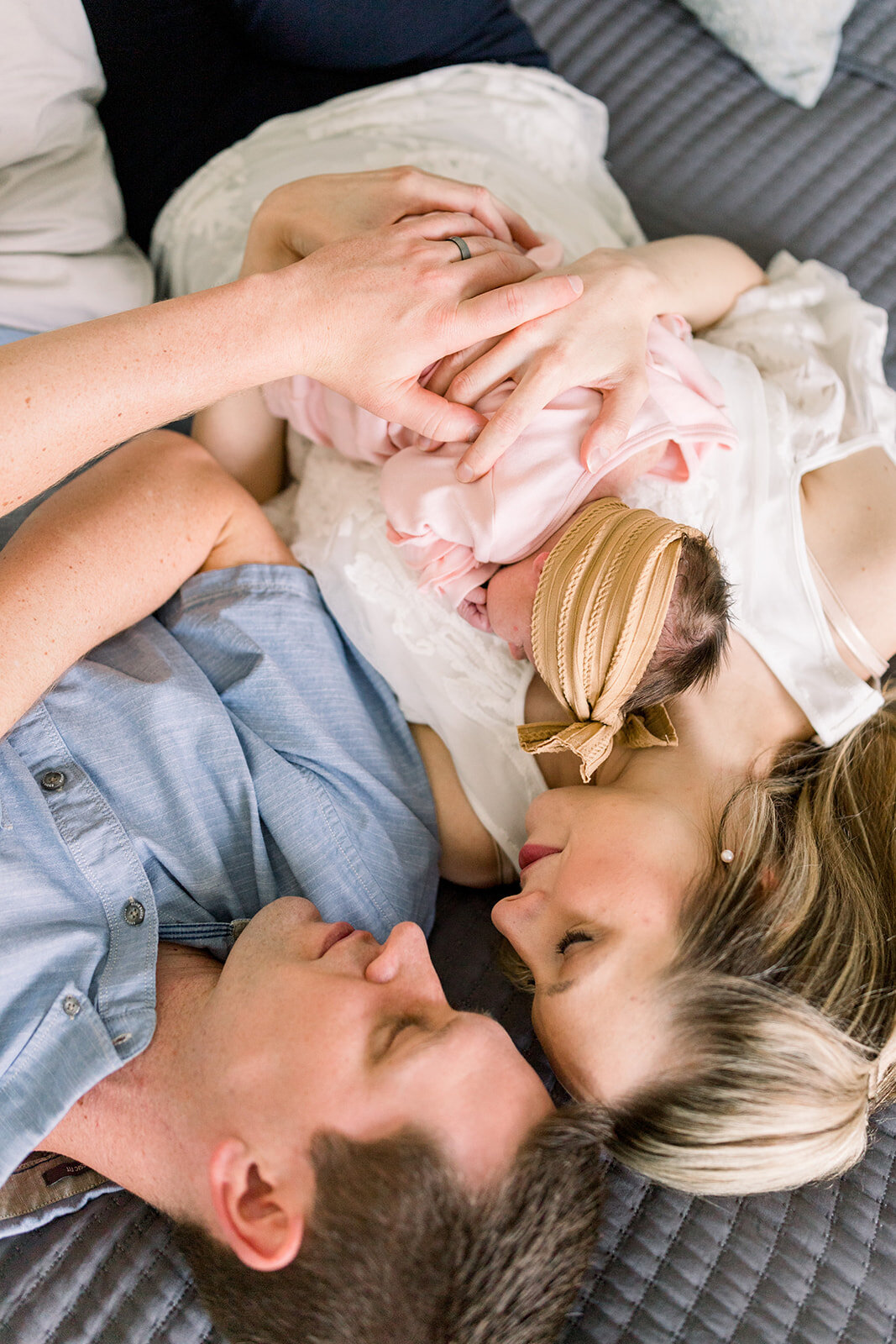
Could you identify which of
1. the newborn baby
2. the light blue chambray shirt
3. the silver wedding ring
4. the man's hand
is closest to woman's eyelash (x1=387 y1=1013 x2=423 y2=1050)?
the light blue chambray shirt

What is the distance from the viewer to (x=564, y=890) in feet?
3.23

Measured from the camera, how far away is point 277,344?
3.33ft

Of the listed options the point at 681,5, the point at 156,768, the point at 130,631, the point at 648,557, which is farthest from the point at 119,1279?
the point at 681,5

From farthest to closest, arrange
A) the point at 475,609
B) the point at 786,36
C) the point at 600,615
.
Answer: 1. the point at 786,36
2. the point at 475,609
3. the point at 600,615

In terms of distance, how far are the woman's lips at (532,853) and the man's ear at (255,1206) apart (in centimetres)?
42

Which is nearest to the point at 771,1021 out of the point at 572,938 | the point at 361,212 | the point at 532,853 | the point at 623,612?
the point at 572,938

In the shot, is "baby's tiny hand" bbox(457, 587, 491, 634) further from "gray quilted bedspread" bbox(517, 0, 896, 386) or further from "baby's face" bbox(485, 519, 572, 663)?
"gray quilted bedspread" bbox(517, 0, 896, 386)

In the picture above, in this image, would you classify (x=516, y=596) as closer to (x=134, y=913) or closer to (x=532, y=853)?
(x=532, y=853)

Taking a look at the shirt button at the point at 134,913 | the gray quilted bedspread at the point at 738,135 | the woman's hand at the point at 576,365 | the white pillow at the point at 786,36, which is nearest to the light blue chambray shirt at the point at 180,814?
the shirt button at the point at 134,913

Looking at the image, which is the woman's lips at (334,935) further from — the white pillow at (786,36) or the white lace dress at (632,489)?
the white pillow at (786,36)

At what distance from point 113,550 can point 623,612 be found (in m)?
0.60

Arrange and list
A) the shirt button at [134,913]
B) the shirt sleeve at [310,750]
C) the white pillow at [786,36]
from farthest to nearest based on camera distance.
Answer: the white pillow at [786,36]
the shirt sleeve at [310,750]
the shirt button at [134,913]

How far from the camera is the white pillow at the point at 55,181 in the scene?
1.18m

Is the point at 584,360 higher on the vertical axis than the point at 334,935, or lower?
higher
